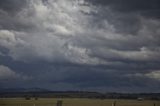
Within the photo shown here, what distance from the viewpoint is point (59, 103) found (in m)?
32.8

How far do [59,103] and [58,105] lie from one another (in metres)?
0.19

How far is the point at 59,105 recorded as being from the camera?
3288cm

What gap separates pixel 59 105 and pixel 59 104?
11 centimetres

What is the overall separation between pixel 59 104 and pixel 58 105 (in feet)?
0.39

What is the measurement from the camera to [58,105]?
108ft

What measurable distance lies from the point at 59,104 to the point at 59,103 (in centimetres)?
9

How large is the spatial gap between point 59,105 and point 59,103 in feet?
0.57
